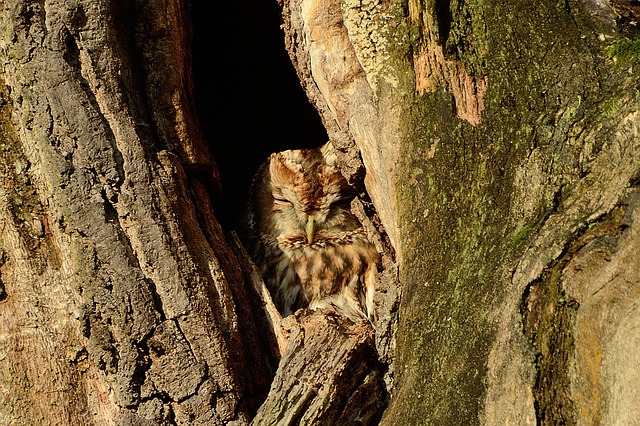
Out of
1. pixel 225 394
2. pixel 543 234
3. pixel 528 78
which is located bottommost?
pixel 225 394

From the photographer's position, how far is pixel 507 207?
1.91m

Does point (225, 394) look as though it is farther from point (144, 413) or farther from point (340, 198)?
point (340, 198)

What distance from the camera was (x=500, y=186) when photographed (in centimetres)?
195

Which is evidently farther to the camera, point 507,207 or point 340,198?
point 340,198

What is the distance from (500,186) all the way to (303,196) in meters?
1.33

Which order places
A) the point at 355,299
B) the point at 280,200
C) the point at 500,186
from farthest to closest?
the point at 280,200
the point at 355,299
the point at 500,186

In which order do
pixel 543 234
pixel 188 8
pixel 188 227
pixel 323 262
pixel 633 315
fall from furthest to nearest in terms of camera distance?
pixel 323 262 → pixel 188 8 → pixel 188 227 → pixel 543 234 → pixel 633 315

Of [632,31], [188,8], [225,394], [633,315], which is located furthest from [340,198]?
[633,315]

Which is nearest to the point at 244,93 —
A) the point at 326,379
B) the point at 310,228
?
the point at 310,228

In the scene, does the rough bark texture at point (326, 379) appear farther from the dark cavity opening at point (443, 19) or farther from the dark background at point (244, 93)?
the dark background at point (244, 93)

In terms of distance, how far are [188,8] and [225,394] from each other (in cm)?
128

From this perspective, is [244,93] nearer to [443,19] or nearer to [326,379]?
[443,19]

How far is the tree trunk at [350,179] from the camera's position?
1833mm

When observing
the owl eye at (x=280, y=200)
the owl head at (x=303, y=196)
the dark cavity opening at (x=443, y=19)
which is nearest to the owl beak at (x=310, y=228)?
the owl head at (x=303, y=196)
